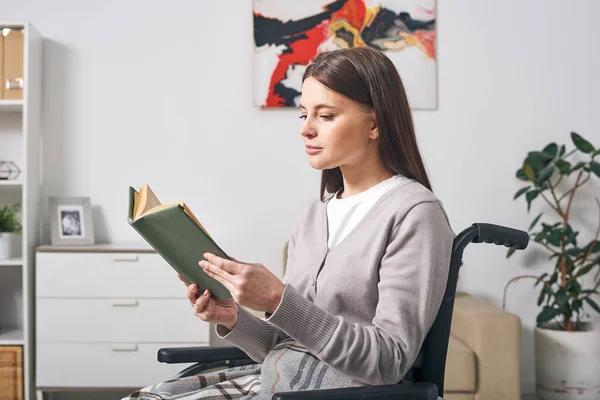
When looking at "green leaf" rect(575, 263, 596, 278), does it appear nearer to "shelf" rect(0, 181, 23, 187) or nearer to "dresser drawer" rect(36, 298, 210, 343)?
"dresser drawer" rect(36, 298, 210, 343)

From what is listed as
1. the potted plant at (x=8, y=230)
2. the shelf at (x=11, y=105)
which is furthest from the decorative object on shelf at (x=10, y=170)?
the shelf at (x=11, y=105)

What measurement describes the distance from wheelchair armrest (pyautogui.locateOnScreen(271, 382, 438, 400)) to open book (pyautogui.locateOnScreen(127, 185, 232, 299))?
26cm

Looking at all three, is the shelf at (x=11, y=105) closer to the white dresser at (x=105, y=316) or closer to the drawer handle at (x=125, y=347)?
the white dresser at (x=105, y=316)

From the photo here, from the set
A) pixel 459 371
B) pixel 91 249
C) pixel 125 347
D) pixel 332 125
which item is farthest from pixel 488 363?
pixel 332 125

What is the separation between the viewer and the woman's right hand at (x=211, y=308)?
1.37 m

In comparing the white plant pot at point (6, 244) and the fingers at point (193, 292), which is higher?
the fingers at point (193, 292)

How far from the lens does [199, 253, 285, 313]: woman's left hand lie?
1204mm

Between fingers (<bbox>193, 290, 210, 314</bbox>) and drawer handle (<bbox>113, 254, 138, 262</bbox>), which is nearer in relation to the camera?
fingers (<bbox>193, 290, 210, 314</bbox>)

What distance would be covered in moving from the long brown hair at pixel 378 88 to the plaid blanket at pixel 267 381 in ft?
1.38

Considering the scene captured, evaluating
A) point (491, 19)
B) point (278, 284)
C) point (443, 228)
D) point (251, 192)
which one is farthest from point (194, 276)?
point (491, 19)

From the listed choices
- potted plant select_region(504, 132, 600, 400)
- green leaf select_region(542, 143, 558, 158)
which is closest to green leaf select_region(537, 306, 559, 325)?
potted plant select_region(504, 132, 600, 400)

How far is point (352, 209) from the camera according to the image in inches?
60.2

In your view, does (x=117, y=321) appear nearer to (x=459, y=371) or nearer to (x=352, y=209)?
(x=459, y=371)

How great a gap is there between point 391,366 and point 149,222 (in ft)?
1.60
